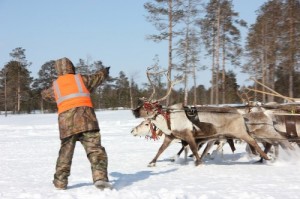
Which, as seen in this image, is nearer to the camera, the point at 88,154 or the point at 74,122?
the point at 74,122

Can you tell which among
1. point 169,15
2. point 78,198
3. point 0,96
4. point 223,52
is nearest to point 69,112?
point 78,198

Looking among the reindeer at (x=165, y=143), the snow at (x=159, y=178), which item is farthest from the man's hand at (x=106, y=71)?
the reindeer at (x=165, y=143)

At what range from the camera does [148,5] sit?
1125 inches

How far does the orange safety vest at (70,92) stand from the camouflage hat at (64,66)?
103 mm

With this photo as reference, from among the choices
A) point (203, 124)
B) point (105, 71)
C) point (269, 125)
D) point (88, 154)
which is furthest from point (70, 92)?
point (269, 125)

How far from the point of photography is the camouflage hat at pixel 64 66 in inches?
231

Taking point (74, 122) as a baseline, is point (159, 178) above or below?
below

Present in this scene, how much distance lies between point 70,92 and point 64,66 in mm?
384

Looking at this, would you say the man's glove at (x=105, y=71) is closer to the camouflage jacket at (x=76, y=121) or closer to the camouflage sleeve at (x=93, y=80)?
the camouflage sleeve at (x=93, y=80)

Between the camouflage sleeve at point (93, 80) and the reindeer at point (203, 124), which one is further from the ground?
the camouflage sleeve at point (93, 80)

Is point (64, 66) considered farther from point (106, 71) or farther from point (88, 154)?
point (88, 154)

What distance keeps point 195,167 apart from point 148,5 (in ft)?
70.8

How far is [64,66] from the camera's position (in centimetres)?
586

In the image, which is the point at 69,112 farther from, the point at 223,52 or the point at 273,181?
the point at 223,52
